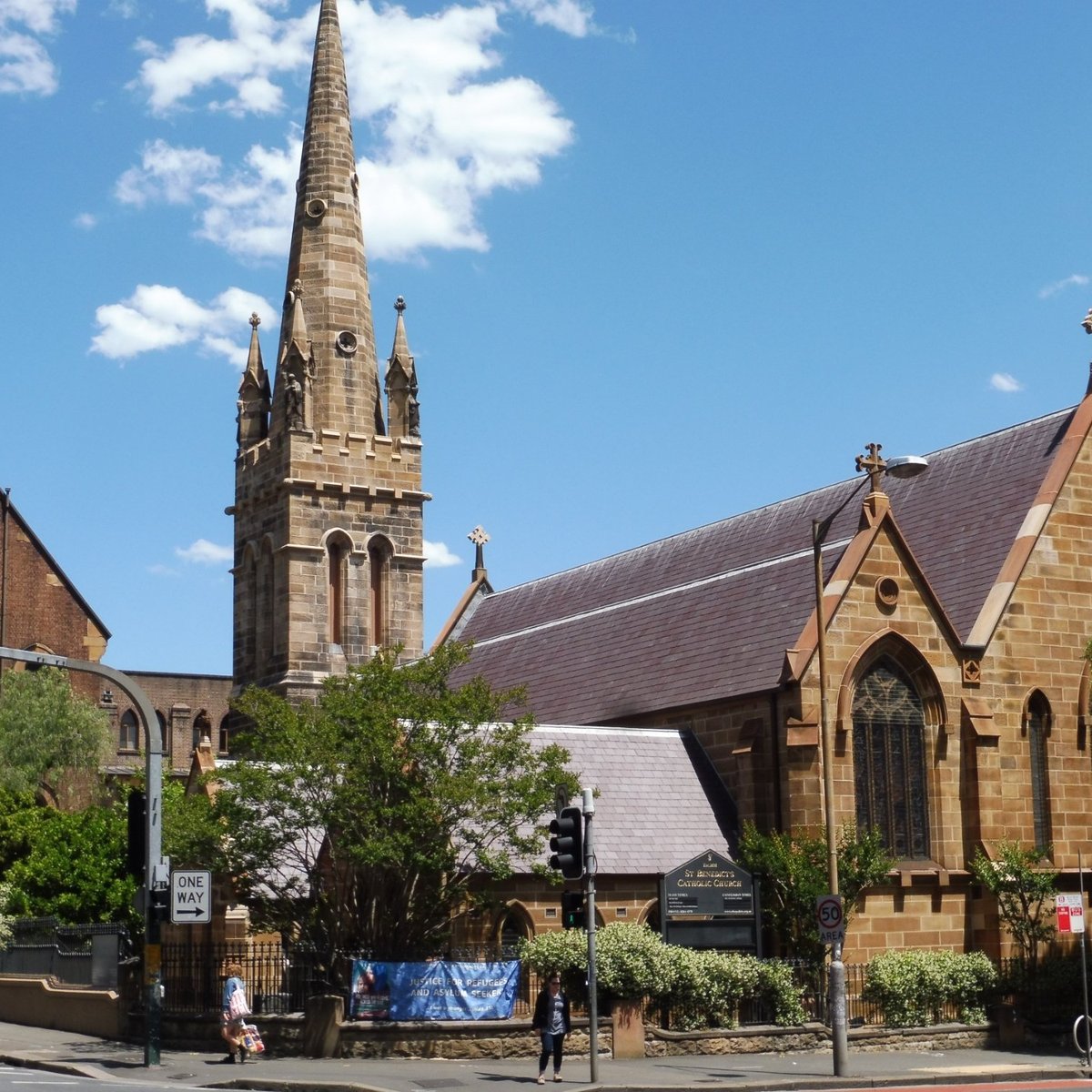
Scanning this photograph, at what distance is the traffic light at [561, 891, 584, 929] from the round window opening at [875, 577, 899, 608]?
42.4 ft

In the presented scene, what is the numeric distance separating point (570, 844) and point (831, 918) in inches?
186

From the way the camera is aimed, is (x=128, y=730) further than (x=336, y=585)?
Yes

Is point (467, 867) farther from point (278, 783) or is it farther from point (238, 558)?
point (238, 558)

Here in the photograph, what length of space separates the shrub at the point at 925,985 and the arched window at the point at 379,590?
2321 centimetres

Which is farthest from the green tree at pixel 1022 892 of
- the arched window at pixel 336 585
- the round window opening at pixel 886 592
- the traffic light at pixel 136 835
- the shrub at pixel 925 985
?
the arched window at pixel 336 585

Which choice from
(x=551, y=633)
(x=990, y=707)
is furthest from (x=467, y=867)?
(x=551, y=633)

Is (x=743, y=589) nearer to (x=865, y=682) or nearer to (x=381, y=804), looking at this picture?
(x=865, y=682)

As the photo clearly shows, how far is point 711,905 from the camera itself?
1293 inches

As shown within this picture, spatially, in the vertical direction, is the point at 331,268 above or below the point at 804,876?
above

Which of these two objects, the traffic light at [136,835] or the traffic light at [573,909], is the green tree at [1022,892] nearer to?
the traffic light at [573,909]

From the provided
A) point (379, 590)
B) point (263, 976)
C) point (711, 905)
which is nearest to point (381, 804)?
point (263, 976)

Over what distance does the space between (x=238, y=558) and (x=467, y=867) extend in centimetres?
2705

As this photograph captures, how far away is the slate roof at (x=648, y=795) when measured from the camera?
3519 centimetres

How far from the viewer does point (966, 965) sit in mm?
34312
